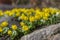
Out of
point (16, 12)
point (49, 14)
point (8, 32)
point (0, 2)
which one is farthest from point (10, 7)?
point (8, 32)

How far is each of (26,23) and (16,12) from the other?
69 centimetres

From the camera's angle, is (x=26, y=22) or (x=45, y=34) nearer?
(x=45, y=34)

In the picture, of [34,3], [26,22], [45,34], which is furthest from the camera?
[34,3]

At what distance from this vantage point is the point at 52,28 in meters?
3.65

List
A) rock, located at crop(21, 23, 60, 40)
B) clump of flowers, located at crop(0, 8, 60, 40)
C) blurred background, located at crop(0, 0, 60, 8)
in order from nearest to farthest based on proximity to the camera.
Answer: rock, located at crop(21, 23, 60, 40), clump of flowers, located at crop(0, 8, 60, 40), blurred background, located at crop(0, 0, 60, 8)

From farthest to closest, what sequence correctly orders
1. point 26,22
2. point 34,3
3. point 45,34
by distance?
point 34,3
point 26,22
point 45,34

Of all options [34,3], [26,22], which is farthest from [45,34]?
[34,3]

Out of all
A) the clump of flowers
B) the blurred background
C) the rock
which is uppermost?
the rock

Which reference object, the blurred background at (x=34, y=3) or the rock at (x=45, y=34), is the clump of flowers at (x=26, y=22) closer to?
the rock at (x=45, y=34)

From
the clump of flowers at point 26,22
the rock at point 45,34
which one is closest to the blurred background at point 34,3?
the clump of flowers at point 26,22

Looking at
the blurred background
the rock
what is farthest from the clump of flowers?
the blurred background

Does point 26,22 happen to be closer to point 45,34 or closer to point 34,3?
point 45,34

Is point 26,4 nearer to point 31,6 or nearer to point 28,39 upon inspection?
point 31,6

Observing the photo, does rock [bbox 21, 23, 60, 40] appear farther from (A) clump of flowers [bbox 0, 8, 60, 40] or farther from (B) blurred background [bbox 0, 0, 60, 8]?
(B) blurred background [bbox 0, 0, 60, 8]
